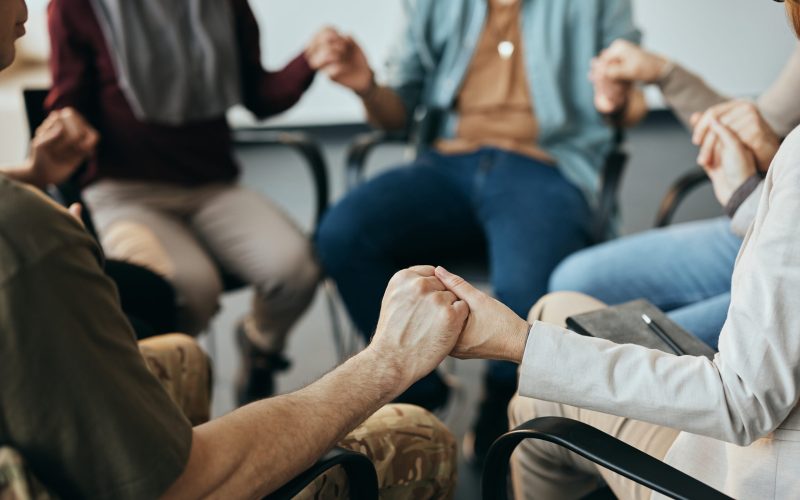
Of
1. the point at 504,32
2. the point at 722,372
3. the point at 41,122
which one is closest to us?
Result: the point at 722,372

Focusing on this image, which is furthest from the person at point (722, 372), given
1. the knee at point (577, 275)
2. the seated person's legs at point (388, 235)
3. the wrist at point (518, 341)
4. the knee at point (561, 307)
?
the seated person's legs at point (388, 235)

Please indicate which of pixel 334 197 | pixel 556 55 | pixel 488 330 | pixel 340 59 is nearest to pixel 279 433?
pixel 488 330

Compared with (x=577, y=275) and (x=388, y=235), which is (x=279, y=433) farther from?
(x=388, y=235)

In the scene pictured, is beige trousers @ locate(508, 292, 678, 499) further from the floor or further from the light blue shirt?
the light blue shirt

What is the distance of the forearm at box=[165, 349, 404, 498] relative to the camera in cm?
77

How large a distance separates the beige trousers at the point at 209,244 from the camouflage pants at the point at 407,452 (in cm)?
80

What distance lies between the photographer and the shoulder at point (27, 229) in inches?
25.0

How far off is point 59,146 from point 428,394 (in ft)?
3.07

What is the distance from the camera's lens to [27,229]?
65cm

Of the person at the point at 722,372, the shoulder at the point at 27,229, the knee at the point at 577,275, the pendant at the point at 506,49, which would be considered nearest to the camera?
the shoulder at the point at 27,229

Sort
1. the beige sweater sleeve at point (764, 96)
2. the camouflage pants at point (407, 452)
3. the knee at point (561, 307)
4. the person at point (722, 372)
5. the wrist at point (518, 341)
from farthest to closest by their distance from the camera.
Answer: the beige sweater sleeve at point (764, 96)
the knee at point (561, 307)
the camouflage pants at point (407, 452)
the wrist at point (518, 341)
the person at point (722, 372)

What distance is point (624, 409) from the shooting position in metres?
0.83

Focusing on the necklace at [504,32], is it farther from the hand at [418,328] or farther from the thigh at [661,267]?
the hand at [418,328]

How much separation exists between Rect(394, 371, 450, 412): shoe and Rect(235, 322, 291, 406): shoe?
1.58 feet
